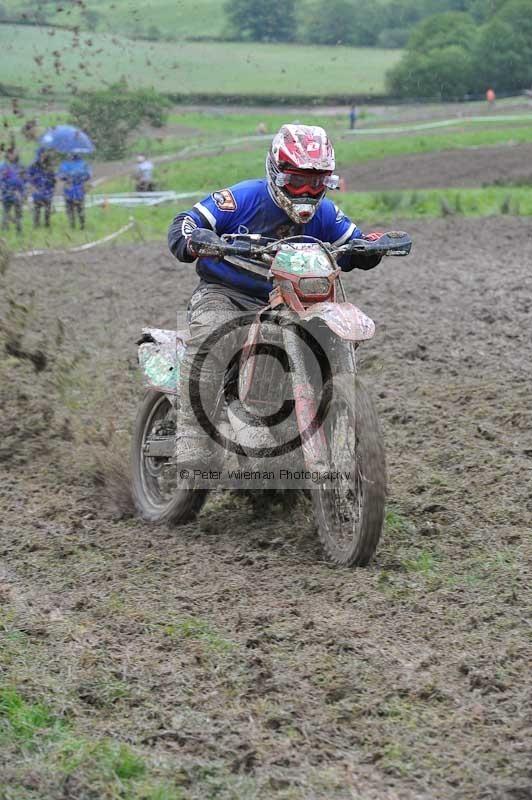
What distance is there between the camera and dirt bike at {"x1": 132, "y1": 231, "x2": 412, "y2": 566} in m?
5.32

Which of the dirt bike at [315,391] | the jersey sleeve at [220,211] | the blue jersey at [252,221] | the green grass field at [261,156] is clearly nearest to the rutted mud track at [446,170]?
the green grass field at [261,156]

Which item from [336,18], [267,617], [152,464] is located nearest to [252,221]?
[152,464]

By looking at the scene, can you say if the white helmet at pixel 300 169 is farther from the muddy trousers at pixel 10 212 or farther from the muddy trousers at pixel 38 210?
the muddy trousers at pixel 38 210

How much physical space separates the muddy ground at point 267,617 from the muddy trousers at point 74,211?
12.4m

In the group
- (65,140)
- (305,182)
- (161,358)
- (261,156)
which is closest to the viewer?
(305,182)

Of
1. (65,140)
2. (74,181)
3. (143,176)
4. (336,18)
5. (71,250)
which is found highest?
(336,18)

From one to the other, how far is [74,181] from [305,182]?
54.6ft

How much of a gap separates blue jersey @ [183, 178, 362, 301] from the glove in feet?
0.99

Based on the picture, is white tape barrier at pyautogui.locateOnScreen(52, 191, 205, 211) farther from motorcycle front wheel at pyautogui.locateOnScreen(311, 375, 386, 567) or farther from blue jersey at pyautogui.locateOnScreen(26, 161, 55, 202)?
motorcycle front wheel at pyautogui.locateOnScreen(311, 375, 386, 567)

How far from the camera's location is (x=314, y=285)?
18.2 ft

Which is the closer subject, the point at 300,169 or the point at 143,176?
the point at 300,169

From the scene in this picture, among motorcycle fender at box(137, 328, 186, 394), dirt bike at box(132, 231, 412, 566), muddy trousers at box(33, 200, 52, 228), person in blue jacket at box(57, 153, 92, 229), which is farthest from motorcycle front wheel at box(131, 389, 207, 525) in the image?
person in blue jacket at box(57, 153, 92, 229)

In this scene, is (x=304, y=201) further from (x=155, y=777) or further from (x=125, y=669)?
(x=155, y=777)

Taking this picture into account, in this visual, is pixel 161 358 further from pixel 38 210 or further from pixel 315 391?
pixel 38 210
